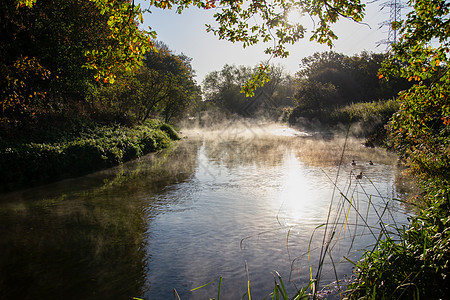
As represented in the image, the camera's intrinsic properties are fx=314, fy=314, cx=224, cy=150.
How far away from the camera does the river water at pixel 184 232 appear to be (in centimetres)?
392

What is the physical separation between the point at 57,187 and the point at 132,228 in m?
4.48

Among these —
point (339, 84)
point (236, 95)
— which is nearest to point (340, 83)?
point (339, 84)

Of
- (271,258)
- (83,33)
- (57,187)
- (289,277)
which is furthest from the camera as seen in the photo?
(83,33)

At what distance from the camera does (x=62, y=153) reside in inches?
406

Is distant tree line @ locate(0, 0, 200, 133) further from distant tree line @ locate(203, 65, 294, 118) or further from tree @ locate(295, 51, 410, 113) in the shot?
distant tree line @ locate(203, 65, 294, 118)

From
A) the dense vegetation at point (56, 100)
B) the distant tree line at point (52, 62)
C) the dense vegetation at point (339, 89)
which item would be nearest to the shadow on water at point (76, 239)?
the dense vegetation at point (56, 100)

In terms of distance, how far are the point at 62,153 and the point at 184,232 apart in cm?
672

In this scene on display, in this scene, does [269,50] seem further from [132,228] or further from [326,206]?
[132,228]

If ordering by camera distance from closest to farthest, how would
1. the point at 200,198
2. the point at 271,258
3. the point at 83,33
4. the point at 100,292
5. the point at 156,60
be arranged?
1. the point at 100,292
2. the point at 271,258
3. the point at 200,198
4. the point at 83,33
5. the point at 156,60

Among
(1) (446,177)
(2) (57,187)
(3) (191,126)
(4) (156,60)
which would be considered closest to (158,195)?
(2) (57,187)

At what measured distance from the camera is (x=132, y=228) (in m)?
5.86

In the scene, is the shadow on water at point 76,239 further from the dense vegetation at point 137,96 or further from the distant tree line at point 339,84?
the distant tree line at point 339,84

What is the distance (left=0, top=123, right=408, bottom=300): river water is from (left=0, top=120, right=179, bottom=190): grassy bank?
57 cm

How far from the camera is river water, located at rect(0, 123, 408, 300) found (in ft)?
12.8
